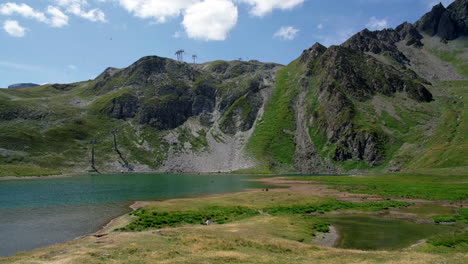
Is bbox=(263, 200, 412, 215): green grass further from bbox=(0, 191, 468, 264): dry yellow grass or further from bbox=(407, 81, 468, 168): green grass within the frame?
bbox=(407, 81, 468, 168): green grass

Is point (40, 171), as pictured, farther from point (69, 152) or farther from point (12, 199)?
point (12, 199)

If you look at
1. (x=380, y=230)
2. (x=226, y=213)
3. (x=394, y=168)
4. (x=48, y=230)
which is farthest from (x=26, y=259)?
(x=394, y=168)

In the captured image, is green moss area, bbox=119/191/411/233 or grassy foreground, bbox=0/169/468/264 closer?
grassy foreground, bbox=0/169/468/264

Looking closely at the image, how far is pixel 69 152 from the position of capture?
646 ft

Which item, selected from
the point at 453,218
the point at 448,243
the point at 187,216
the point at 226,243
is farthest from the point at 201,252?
the point at 453,218

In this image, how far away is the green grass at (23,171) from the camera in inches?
5808

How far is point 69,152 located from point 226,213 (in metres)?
176

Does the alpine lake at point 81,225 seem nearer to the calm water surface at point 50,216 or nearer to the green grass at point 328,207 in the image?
the calm water surface at point 50,216

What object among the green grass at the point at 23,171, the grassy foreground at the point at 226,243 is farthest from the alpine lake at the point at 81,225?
the green grass at the point at 23,171

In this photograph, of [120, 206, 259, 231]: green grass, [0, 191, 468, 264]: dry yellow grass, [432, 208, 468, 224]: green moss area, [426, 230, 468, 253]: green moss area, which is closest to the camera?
[0, 191, 468, 264]: dry yellow grass

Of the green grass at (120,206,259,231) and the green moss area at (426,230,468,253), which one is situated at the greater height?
the green moss area at (426,230,468,253)

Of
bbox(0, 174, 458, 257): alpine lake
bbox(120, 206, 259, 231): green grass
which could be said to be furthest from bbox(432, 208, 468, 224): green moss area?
bbox(120, 206, 259, 231): green grass

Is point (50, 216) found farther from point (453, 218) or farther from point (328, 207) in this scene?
point (453, 218)

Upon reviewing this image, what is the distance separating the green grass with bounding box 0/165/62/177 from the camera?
148 m
